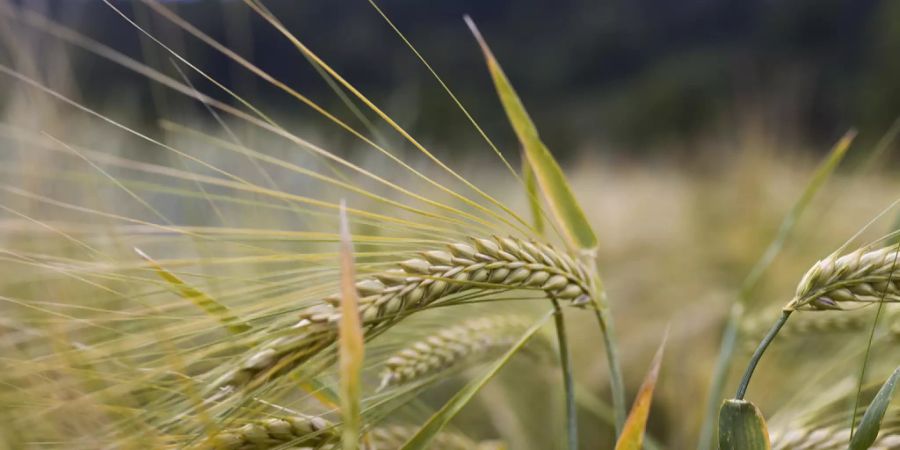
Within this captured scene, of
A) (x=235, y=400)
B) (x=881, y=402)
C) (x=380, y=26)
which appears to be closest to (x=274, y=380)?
(x=235, y=400)

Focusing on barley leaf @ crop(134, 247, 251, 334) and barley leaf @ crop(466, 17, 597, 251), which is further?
barley leaf @ crop(466, 17, 597, 251)

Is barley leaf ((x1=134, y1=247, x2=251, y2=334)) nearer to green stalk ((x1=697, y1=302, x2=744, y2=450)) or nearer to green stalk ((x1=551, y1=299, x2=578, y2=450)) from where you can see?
green stalk ((x1=551, y1=299, x2=578, y2=450))

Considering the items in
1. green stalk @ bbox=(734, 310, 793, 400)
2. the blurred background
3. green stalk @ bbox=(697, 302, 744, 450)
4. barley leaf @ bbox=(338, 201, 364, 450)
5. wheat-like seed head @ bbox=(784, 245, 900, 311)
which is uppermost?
the blurred background

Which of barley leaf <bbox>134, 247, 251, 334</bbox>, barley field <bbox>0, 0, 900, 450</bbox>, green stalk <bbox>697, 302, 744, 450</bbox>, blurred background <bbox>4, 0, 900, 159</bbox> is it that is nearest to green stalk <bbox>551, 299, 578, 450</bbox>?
barley field <bbox>0, 0, 900, 450</bbox>

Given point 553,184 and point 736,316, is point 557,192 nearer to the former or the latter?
point 553,184

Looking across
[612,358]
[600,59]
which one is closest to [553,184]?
[612,358]

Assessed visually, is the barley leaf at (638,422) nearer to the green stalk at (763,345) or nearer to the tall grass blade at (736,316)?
the green stalk at (763,345)

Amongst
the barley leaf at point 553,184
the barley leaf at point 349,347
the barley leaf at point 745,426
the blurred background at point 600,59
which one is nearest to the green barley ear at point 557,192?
the barley leaf at point 553,184

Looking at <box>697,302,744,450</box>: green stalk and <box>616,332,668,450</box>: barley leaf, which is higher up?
<box>616,332,668,450</box>: barley leaf
